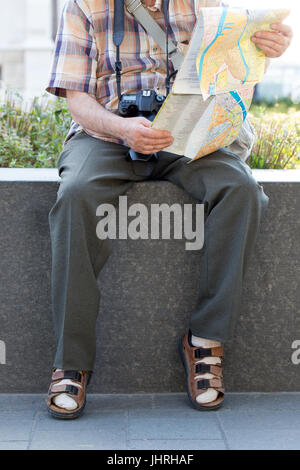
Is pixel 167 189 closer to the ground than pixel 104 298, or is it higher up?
higher up

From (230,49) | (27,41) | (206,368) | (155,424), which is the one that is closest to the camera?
(230,49)

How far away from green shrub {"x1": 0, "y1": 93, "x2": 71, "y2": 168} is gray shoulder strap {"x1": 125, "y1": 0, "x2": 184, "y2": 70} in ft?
3.57

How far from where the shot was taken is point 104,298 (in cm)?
258

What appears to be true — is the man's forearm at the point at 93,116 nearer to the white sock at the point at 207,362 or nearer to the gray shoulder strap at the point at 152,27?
the gray shoulder strap at the point at 152,27

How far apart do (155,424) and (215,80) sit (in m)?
1.15

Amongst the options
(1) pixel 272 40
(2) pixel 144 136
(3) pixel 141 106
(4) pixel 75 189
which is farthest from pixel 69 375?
(1) pixel 272 40

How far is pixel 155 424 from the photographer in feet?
7.74

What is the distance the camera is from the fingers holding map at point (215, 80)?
2.20 meters

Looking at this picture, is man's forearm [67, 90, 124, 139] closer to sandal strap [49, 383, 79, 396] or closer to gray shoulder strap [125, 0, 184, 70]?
gray shoulder strap [125, 0, 184, 70]

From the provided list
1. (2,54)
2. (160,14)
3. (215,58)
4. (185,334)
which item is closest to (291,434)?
(185,334)

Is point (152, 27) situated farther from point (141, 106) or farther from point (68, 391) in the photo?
point (68, 391)

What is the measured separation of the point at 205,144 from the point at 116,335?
2.57 feet

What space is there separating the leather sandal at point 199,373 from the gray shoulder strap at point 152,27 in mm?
1026

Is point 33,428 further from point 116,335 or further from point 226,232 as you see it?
point 226,232
